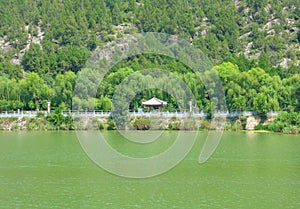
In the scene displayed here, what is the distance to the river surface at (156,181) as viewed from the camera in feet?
78.1

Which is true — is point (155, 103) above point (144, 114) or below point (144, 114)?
above

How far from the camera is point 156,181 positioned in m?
28.0

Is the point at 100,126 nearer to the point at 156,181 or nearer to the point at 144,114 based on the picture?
the point at 144,114

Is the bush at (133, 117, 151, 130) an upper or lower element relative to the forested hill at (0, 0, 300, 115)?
lower

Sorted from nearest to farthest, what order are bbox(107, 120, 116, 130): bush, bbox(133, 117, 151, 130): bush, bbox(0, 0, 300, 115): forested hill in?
bbox(133, 117, 151, 130): bush
bbox(107, 120, 116, 130): bush
bbox(0, 0, 300, 115): forested hill

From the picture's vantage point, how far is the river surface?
2380 centimetres

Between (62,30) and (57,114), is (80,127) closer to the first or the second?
(57,114)

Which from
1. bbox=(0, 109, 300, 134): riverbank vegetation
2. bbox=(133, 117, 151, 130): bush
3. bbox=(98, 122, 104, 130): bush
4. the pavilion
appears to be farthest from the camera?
the pavilion

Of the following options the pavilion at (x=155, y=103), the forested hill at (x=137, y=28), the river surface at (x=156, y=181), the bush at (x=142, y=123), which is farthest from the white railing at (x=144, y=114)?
the river surface at (x=156, y=181)

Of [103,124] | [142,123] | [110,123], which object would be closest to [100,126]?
[103,124]

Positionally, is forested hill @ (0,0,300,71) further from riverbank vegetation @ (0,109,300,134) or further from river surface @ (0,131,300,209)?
river surface @ (0,131,300,209)

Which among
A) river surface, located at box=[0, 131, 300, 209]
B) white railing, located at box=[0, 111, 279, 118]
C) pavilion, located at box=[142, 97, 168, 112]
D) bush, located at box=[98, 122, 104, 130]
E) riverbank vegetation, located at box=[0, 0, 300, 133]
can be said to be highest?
riverbank vegetation, located at box=[0, 0, 300, 133]

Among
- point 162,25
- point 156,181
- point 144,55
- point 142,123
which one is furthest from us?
point 162,25

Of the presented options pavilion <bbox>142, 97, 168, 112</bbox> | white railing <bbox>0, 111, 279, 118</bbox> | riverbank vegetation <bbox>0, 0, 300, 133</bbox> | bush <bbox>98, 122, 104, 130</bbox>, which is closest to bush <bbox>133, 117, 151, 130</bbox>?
riverbank vegetation <bbox>0, 0, 300, 133</bbox>
